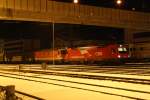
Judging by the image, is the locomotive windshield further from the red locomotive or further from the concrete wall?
the concrete wall

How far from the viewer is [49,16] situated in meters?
29.1

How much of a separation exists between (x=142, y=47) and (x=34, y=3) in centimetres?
1795

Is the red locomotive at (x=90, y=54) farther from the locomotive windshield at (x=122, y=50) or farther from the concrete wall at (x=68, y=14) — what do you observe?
the concrete wall at (x=68, y=14)

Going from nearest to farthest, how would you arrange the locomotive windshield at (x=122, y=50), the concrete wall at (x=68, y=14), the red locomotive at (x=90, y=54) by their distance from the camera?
1. the concrete wall at (x=68, y=14)
2. the red locomotive at (x=90, y=54)
3. the locomotive windshield at (x=122, y=50)

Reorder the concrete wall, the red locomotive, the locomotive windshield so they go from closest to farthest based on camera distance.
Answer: the concrete wall → the red locomotive → the locomotive windshield

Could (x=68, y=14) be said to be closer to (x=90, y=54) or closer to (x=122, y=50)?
(x=122, y=50)

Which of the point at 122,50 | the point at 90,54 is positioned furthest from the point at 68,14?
the point at 90,54

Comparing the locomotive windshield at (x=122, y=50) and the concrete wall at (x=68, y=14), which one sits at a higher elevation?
the concrete wall at (x=68, y=14)

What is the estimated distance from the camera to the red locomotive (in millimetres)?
37312

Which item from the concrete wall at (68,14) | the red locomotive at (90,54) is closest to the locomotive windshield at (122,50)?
the red locomotive at (90,54)

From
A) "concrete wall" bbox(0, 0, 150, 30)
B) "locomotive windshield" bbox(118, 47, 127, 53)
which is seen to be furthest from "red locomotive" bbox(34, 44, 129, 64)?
"concrete wall" bbox(0, 0, 150, 30)

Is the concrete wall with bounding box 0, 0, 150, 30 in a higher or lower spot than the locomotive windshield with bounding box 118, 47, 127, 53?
higher

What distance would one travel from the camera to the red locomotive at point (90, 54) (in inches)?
1469

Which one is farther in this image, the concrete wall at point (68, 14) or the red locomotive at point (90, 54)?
the red locomotive at point (90, 54)
